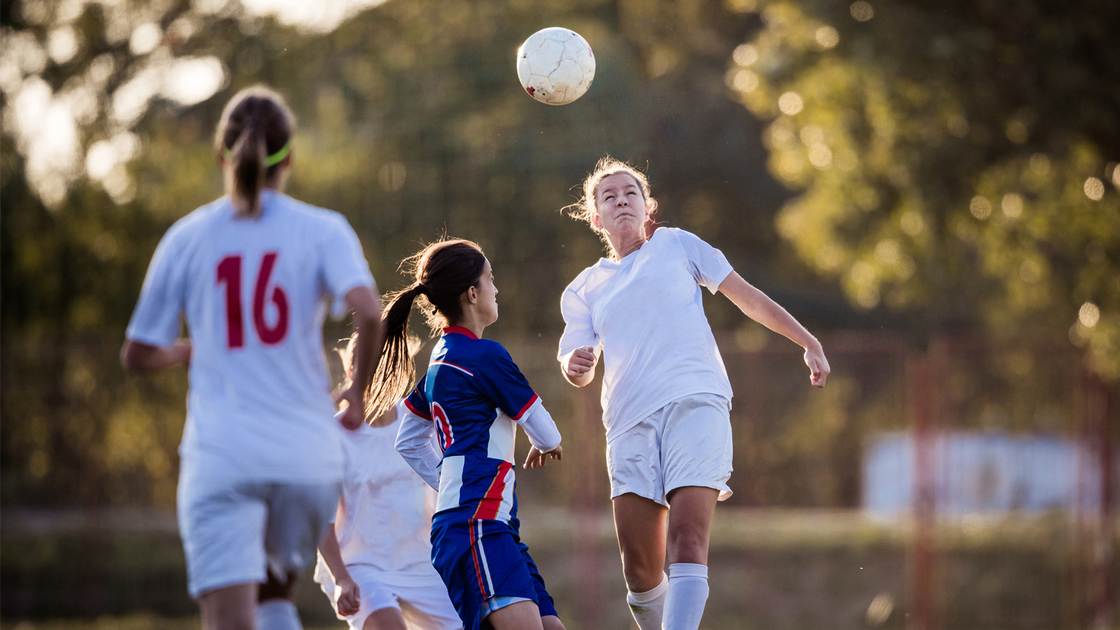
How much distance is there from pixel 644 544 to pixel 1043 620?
8.73 meters

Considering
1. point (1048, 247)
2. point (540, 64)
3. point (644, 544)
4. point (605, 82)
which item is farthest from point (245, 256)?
point (605, 82)

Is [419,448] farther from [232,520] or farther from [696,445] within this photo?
[232,520]

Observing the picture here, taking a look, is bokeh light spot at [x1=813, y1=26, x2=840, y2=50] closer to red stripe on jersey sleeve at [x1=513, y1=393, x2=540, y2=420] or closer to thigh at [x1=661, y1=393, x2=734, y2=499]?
thigh at [x1=661, y1=393, x2=734, y2=499]

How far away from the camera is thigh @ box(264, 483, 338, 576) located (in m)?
3.05

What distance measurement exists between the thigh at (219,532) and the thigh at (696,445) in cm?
181

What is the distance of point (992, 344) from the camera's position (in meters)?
10.9

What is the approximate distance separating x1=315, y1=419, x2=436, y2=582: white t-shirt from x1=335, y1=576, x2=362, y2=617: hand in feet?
0.78

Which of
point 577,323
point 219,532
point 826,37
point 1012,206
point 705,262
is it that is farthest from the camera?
point 1012,206

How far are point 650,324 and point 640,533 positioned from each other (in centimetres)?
84

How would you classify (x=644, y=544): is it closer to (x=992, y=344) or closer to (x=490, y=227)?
(x=992, y=344)

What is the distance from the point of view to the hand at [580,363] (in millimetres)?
4383

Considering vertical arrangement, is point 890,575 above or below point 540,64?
below

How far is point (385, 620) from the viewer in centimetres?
432

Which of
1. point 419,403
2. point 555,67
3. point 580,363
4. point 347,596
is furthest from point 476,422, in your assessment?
point 555,67
